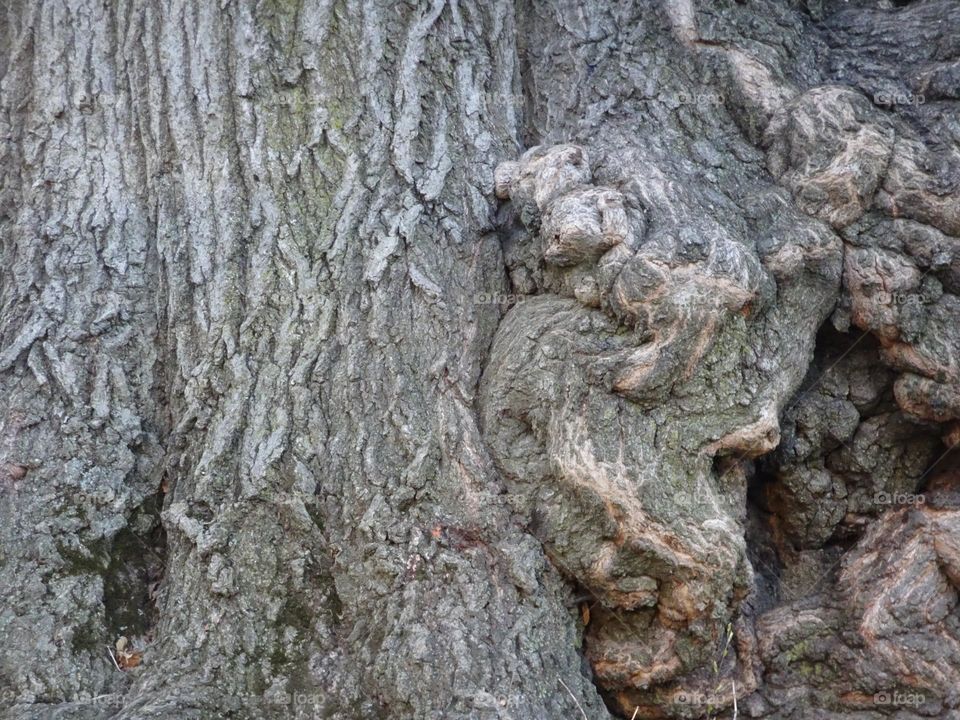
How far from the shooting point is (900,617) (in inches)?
124

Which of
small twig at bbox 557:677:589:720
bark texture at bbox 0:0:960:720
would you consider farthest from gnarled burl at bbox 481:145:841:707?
small twig at bbox 557:677:589:720

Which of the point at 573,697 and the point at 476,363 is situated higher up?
the point at 476,363

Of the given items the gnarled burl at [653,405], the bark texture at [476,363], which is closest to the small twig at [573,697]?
the bark texture at [476,363]

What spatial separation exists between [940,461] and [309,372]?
7.40 feet

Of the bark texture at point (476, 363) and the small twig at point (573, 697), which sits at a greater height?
the bark texture at point (476, 363)

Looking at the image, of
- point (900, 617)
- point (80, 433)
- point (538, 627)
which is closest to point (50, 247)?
point (80, 433)

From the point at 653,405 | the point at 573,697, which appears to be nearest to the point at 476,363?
the point at 653,405

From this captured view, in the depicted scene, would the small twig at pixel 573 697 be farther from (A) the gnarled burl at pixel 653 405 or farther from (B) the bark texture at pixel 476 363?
(A) the gnarled burl at pixel 653 405

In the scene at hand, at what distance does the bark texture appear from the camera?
10.2 feet

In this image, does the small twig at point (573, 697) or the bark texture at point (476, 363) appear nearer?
the small twig at point (573, 697)

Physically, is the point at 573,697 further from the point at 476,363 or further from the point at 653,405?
the point at 476,363

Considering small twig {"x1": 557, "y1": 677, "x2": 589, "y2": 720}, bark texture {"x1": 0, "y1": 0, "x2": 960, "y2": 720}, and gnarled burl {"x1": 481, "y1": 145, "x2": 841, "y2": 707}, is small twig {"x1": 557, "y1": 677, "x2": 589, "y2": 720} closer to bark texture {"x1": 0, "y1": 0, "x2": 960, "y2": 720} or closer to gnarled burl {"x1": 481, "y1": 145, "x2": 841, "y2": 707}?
bark texture {"x1": 0, "y1": 0, "x2": 960, "y2": 720}

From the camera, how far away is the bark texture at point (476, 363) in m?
3.10

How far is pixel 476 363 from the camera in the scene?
345cm
